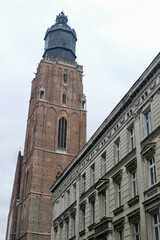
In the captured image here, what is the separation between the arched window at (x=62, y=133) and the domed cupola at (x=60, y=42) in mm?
14855

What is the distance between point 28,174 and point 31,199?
6.66 meters

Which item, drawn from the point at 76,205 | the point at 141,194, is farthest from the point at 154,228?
the point at 76,205

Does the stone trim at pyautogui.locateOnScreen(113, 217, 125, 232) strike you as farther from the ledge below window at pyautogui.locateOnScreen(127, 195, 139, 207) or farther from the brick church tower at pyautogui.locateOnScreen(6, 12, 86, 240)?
the brick church tower at pyautogui.locateOnScreen(6, 12, 86, 240)

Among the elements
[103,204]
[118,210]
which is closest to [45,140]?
[103,204]

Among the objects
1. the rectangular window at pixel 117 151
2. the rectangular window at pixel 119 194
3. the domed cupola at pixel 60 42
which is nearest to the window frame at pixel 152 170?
the rectangular window at pixel 119 194

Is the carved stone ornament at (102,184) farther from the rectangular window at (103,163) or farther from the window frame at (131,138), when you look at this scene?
the window frame at (131,138)

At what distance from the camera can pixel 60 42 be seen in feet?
253

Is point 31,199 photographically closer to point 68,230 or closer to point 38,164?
point 38,164

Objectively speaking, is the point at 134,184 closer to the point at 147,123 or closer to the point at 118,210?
the point at 118,210

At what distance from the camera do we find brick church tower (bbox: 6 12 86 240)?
58156 millimetres

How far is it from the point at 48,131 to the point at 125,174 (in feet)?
138

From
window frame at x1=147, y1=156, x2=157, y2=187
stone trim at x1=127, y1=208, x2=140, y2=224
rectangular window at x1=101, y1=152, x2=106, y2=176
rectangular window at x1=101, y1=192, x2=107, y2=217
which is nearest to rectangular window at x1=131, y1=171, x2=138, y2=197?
stone trim at x1=127, y1=208, x2=140, y2=224

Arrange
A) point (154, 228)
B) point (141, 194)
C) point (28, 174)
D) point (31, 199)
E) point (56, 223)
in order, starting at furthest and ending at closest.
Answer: point (28, 174) → point (31, 199) → point (56, 223) → point (141, 194) → point (154, 228)

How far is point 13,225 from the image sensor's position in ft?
227
